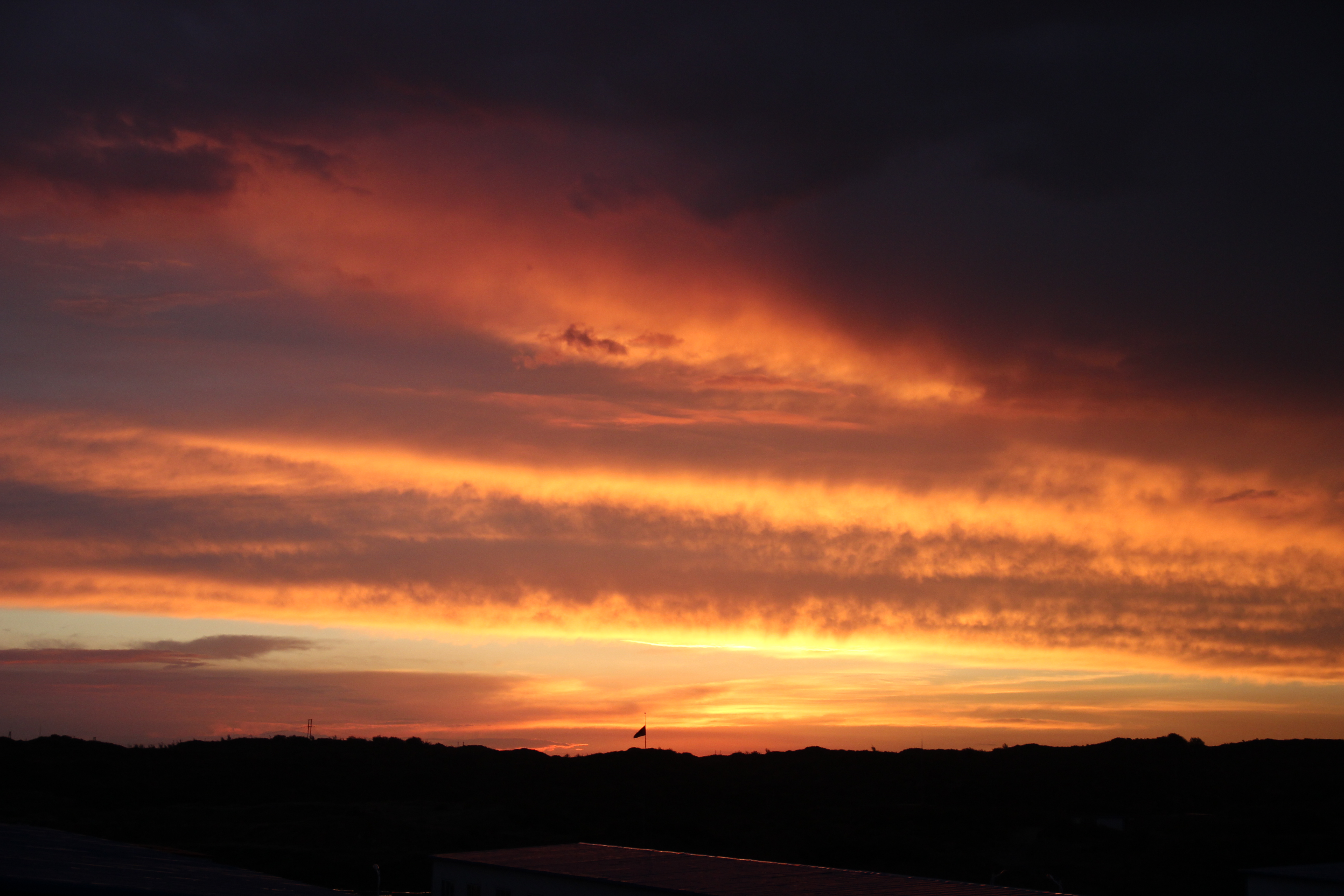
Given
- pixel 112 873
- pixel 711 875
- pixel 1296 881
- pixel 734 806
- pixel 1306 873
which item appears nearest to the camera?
pixel 112 873

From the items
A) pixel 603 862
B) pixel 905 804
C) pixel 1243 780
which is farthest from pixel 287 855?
pixel 1243 780

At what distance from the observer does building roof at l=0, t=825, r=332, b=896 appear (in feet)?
72.4

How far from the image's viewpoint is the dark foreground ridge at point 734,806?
87438 millimetres

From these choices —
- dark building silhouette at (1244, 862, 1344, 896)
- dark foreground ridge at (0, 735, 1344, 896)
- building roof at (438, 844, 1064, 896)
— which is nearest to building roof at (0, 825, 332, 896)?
building roof at (438, 844, 1064, 896)

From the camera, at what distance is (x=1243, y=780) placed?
14138cm

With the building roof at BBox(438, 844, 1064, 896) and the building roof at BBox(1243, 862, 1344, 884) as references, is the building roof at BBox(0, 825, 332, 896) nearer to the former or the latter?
the building roof at BBox(438, 844, 1064, 896)

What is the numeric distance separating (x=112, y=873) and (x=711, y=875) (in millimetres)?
21121

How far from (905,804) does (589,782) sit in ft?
132

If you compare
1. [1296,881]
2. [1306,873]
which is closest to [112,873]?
[1296,881]

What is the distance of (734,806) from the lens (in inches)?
4865

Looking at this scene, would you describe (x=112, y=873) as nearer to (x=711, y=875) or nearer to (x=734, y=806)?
(x=711, y=875)

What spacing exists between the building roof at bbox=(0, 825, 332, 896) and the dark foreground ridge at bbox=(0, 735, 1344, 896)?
35.9 metres

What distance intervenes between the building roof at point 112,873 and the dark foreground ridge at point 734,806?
118 feet

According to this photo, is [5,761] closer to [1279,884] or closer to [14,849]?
[14,849]
